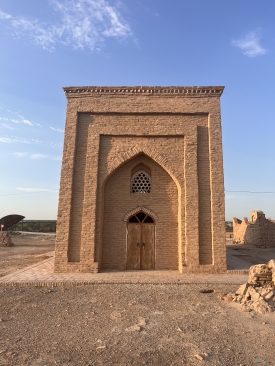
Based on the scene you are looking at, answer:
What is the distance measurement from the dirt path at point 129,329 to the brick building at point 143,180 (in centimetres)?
240

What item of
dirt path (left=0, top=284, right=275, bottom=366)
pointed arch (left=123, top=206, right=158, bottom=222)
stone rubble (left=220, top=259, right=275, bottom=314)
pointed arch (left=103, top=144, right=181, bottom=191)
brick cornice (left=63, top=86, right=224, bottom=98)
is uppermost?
brick cornice (left=63, top=86, right=224, bottom=98)

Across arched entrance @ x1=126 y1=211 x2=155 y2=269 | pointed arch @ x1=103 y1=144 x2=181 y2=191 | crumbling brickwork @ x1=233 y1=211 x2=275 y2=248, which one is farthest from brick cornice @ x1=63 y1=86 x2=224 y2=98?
crumbling brickwork @ x1=233 y1=211 x2=275 y2=248

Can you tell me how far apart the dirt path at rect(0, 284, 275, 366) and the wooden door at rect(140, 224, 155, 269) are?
263 cm

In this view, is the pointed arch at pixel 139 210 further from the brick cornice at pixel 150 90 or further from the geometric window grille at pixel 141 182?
the brick cornice at pixel 150 90

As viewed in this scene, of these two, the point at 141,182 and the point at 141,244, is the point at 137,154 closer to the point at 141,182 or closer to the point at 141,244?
the point at 141,182

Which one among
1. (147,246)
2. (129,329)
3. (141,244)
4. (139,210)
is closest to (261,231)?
(147,246)

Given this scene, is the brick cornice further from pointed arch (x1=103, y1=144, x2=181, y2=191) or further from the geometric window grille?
the geometric window grille

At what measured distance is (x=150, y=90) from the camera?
924 cm

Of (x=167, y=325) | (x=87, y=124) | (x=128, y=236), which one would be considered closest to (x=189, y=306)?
(x=167, y=325)

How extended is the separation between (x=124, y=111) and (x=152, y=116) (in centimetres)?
96

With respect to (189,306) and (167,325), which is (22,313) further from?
(189,306)

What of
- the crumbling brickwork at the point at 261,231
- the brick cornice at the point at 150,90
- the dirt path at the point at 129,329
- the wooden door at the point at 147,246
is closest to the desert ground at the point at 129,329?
the dirt path at the point at 129,329

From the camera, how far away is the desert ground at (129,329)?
3.35m

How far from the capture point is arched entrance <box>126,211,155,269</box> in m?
8.92
